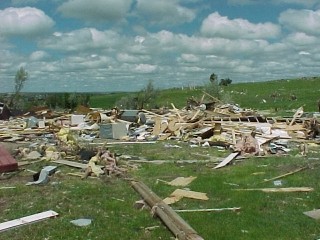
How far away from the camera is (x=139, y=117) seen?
2470 centimetres

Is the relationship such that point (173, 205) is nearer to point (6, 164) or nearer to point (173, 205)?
point (173, 205)

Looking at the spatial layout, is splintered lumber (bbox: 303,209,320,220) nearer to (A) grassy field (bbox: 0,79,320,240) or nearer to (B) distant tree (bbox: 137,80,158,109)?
(A) grassy field (bbox: 0,79,320,240)

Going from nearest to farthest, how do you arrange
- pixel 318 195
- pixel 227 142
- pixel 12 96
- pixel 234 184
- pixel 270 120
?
pixel 318 195, pixel 234 184, pixel 227 142, pixel 270 120, pixel 12 96

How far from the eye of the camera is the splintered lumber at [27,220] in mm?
7259

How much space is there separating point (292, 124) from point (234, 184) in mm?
12269

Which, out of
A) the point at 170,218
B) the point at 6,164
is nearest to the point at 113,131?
the point at 6,164

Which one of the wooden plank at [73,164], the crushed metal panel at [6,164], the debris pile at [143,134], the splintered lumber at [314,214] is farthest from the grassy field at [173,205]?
the debris pile at [143,134]

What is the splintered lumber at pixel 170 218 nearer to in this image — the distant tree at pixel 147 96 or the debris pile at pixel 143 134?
the debris pile at pixel 143 134

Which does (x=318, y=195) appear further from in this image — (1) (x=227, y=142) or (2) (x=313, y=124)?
(2) (x=313, y=124)

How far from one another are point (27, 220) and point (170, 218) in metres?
2.39

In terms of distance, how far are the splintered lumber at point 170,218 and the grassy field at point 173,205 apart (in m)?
0.13

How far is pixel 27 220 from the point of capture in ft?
24.7

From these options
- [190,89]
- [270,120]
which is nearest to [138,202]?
[270,120]

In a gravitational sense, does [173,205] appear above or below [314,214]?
below
